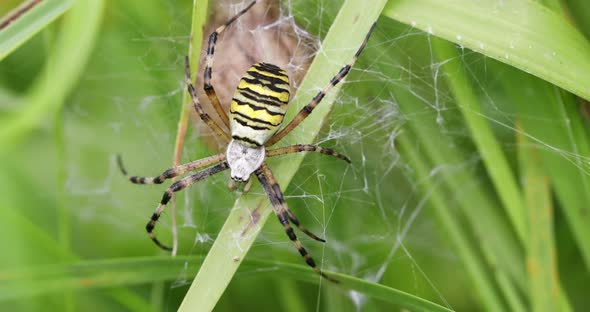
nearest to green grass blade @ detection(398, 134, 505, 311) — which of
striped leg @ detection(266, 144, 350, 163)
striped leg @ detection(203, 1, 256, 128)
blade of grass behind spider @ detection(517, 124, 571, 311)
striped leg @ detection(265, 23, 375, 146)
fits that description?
blade of grass behind spider @ detection(517, 124, 571, 311)

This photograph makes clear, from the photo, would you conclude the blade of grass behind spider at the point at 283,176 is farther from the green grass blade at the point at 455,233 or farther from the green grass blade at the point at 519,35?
the green grass blade at the point at 455,233

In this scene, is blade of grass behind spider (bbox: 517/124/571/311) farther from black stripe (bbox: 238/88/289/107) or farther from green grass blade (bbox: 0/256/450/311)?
black stripe (bbox: 238/88/289/107)

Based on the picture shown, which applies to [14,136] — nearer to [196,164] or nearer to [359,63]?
[196,164]

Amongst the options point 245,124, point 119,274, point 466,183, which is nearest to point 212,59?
point 245,124

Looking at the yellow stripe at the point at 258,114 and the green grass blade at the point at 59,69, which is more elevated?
the green grass blade at the point at 59,69

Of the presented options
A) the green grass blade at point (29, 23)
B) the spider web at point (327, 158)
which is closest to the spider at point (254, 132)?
the spider web at point (327, 158)

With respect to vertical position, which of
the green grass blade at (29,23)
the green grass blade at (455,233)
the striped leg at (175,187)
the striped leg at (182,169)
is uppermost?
the green grass blade at (29,23)
